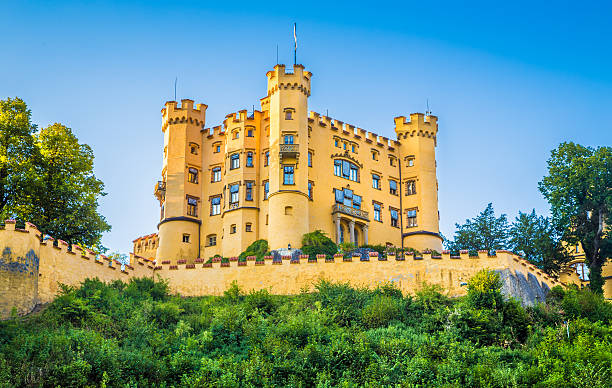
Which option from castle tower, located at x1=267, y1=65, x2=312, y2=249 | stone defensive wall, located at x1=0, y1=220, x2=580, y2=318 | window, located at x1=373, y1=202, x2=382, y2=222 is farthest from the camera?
window, located at x1=373, y1=202, x2=382, y2=222

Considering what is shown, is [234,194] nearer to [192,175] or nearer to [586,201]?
[192,175]

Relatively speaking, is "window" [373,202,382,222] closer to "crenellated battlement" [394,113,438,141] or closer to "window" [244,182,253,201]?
"crenellated battlement" [394,113,438,141]

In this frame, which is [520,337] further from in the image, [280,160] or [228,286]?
[280,160]

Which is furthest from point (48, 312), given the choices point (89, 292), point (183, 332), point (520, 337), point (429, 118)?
point (429, 118)

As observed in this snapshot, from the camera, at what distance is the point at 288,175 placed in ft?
199

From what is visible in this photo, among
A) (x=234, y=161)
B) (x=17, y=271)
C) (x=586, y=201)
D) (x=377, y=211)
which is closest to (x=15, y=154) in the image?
(x=17, y=271)

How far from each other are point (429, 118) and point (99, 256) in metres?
33.9

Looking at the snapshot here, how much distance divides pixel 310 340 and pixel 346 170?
2946 cm

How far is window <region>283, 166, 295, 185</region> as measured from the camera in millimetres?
60469

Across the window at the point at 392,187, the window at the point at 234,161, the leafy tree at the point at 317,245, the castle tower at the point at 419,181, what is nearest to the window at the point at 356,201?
the window at the point at 392,187

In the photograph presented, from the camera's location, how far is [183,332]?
39.4m

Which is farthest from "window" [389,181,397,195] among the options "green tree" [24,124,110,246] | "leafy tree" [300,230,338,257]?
"green tree" [24,124,110,246]

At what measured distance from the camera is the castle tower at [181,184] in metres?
62.8

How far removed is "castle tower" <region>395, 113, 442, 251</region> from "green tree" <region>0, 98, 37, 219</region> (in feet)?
98.3
